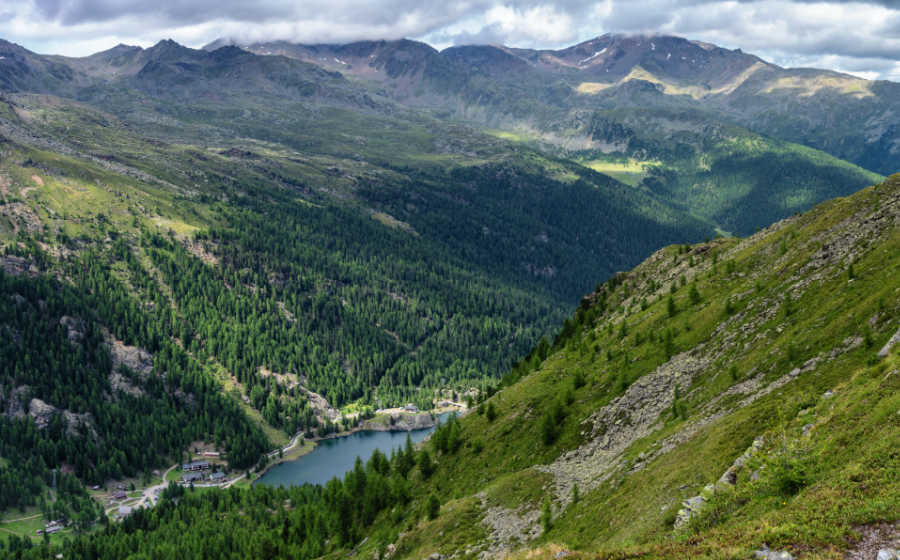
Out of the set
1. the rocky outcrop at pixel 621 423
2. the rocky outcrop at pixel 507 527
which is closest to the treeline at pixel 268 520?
the rocky outcrop at pixel 507 527

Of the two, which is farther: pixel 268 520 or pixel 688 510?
pixel 268 520

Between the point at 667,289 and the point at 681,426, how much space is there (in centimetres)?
5977

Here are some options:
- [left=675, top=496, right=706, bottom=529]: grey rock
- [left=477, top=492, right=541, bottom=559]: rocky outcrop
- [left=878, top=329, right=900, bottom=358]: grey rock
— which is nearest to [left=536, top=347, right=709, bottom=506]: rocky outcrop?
[left=477, top=492, right=541, bottom=559]: rocky outcrop

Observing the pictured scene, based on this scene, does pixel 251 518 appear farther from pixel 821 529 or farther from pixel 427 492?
pixel 821 529

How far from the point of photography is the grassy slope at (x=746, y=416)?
1287 inches

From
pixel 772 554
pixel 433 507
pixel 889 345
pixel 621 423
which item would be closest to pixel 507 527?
pixel 433 507

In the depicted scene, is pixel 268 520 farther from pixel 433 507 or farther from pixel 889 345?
pixel 889 345

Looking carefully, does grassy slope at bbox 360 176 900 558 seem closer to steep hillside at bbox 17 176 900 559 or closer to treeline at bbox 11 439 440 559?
steep hillside at bbox 17 176 900 559

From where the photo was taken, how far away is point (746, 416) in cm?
4894

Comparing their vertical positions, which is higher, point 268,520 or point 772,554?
point 772,554

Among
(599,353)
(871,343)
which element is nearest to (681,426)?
(871,343)

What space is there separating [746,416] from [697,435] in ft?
18.1

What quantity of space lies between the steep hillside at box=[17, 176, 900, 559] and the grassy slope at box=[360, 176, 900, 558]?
179 mm

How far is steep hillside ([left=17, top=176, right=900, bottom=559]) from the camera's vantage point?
33.8 meters
